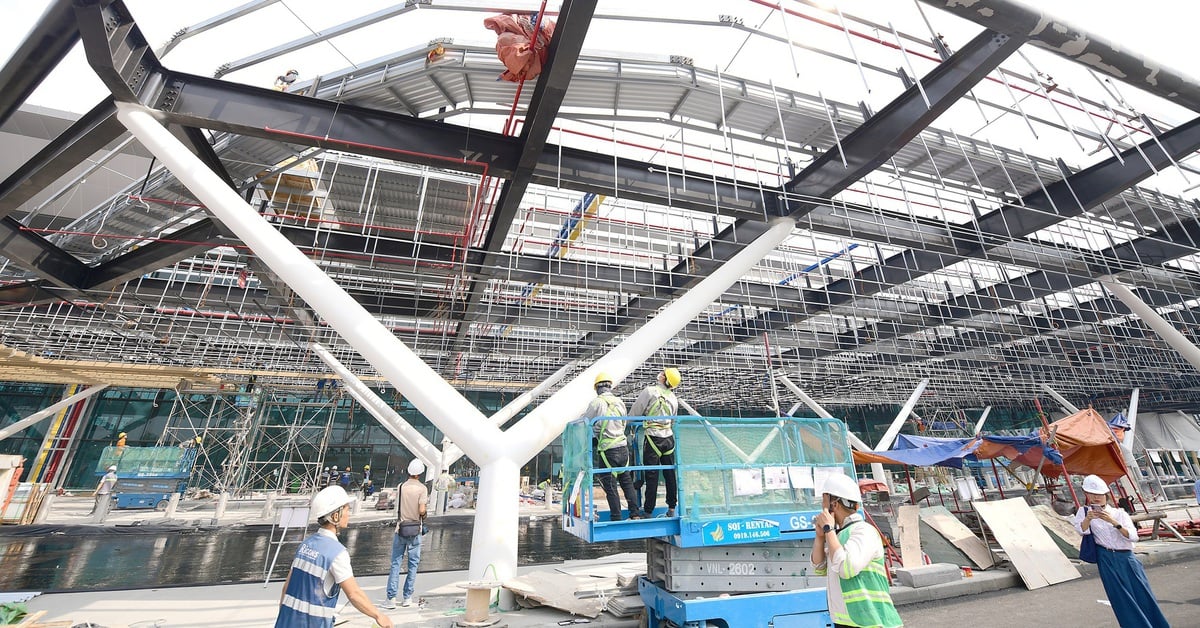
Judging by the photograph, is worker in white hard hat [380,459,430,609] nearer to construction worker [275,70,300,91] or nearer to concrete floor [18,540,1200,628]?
concrete floor [18,540,1200,628]

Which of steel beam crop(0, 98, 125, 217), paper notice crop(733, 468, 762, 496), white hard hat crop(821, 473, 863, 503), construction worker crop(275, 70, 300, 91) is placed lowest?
white hard hat crop(821, 473, 863, 503)

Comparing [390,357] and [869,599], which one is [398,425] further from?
[869,599]

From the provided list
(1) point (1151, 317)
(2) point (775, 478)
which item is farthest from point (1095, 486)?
(1) point (1151, 317)

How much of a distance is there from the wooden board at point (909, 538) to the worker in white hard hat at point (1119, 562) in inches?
152

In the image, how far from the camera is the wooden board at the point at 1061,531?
996 cm

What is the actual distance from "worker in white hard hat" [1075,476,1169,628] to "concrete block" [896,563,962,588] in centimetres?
298

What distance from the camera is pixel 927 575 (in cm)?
827

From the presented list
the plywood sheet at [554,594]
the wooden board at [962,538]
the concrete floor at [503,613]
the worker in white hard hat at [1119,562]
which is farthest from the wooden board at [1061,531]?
the plywood sheet at [554,594]

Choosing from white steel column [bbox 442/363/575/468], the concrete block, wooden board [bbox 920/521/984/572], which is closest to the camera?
the concrete block

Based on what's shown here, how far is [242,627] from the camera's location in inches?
238

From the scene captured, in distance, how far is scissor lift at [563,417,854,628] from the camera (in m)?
5.23

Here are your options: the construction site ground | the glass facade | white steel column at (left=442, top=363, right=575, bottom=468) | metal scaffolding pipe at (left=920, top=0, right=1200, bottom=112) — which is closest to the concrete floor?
the construction site ground

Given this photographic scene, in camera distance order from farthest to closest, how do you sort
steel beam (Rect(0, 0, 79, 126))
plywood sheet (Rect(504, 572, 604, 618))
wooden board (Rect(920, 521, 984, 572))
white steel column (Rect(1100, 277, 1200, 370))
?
white steel column (Rect(1100, 277, 1200, 370)) → wooden board (Rect(920, 521, 984, 572)) → plywood sheet (Rect(504, 572, 604, 618)) → steel beam (Rect(0, 0, 79, 126))

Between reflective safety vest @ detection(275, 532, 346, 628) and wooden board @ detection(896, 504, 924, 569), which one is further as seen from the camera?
wooden board @ detection(896, 504, 924, 569)
